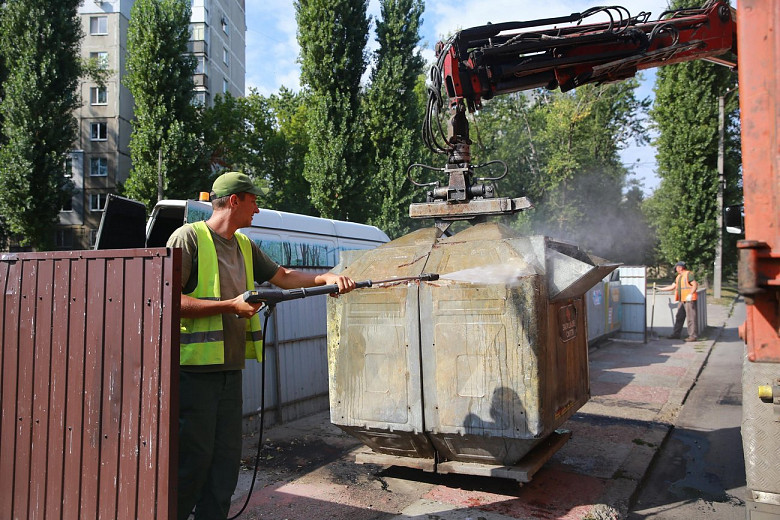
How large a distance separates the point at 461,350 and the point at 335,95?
61.0 feet

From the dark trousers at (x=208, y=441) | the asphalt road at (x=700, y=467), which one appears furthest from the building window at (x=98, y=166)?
the dark trousers at (x=208, y=441)

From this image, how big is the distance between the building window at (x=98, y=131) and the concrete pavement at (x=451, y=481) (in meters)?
32.0

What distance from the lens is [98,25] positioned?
34.3m

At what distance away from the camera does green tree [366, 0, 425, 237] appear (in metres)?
20.7

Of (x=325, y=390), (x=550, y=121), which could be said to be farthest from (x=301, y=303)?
(x=550, y=121)

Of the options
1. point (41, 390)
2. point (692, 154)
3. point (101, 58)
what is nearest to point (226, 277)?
point (41, 390)

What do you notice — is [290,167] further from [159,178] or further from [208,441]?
[208,441]

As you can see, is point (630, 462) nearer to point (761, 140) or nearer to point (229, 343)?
point (761, 140)

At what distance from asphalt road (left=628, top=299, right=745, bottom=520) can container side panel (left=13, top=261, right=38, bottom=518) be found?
385 centimetres

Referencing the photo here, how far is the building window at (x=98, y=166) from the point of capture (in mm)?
33438

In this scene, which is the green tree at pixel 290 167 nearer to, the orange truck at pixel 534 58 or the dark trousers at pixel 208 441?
the orange truck at pixel 534 58

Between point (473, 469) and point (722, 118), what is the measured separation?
23.8 m

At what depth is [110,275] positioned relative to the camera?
249 cm

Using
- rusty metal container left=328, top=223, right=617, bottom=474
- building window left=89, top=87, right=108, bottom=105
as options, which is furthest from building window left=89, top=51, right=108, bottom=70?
rusty metal container left=328, top=223, right=617, bottom=474
